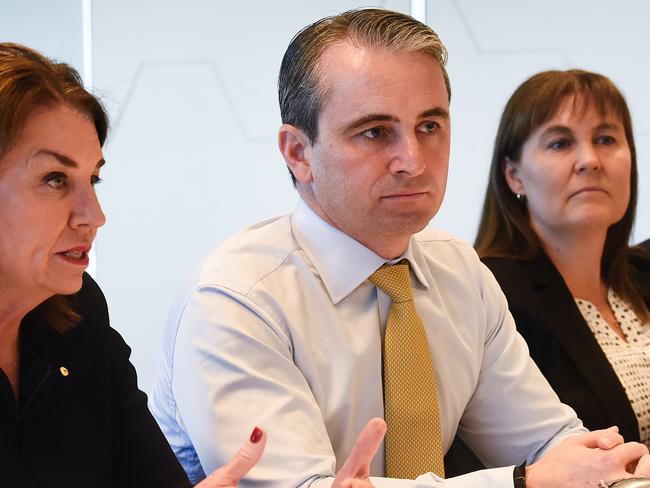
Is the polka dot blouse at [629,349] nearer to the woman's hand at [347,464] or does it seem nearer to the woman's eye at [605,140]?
the woman's eye at [605,140]

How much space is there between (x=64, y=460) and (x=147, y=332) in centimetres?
216

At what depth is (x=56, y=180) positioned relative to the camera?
4.52 feet

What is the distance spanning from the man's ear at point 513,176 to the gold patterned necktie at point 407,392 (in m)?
0.83

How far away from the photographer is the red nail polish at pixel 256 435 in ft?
4.60

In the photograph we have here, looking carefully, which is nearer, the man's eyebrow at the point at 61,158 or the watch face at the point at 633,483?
the man's eyebrow at the point at 61,158

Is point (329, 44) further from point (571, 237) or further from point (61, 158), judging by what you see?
point (571, 237)

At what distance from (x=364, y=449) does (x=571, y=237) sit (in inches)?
50.6

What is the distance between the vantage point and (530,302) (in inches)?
90.6

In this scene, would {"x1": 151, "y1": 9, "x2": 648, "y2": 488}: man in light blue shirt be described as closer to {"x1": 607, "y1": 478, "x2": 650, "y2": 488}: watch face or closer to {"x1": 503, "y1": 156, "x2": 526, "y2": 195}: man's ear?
{"x1": 607, "y1": 478, "x2": 650, "y2": 488}: watch face

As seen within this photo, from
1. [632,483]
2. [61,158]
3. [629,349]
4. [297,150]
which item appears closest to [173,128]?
[297,150]

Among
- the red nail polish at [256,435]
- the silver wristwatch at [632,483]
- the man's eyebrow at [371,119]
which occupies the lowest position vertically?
the silver wristwatch at [632,483]

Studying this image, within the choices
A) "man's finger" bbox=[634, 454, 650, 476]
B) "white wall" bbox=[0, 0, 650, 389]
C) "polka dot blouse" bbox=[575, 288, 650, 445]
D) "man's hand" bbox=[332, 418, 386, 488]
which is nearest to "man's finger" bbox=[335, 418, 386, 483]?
"man's hand" bbox=[332, 418, 386, 488]

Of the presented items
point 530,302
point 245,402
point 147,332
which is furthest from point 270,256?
point 147,332

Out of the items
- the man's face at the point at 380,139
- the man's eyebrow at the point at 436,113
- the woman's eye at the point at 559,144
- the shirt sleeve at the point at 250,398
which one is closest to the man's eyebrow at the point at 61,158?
the shirt sleeve at the point at 250,398
